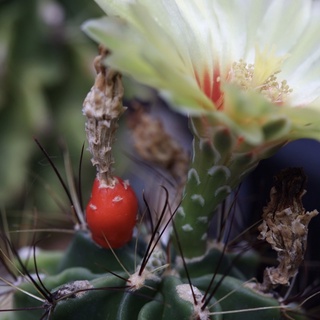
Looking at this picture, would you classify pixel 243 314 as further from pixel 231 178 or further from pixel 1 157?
pixel 1 157

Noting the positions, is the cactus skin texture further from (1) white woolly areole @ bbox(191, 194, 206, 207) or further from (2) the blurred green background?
(2) the blurred green background

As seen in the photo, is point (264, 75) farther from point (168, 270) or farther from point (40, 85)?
point (40, 85)

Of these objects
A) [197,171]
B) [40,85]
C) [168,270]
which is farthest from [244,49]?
[40,85]

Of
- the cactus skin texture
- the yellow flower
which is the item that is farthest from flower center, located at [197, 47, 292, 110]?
the cactus skin texture

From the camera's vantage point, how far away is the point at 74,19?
83.3 inches

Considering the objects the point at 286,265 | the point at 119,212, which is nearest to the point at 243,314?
the point at 286,265

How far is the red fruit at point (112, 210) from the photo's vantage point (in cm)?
76

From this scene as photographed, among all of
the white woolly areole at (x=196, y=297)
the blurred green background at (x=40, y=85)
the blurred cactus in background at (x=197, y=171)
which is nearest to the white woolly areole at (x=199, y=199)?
the blurred cactus in background at (x=197, y=171)

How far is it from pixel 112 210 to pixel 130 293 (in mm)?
104

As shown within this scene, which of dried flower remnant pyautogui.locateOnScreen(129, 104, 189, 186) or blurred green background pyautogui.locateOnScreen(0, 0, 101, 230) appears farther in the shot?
blurred green background pyautogui.locateOnScreen(0, 0, 101, 230)

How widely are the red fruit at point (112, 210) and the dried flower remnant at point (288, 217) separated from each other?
0.56ft

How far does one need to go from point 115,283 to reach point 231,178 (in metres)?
0.19

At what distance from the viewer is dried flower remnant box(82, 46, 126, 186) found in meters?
0.68

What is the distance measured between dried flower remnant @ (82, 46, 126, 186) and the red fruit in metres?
A: 0.05
